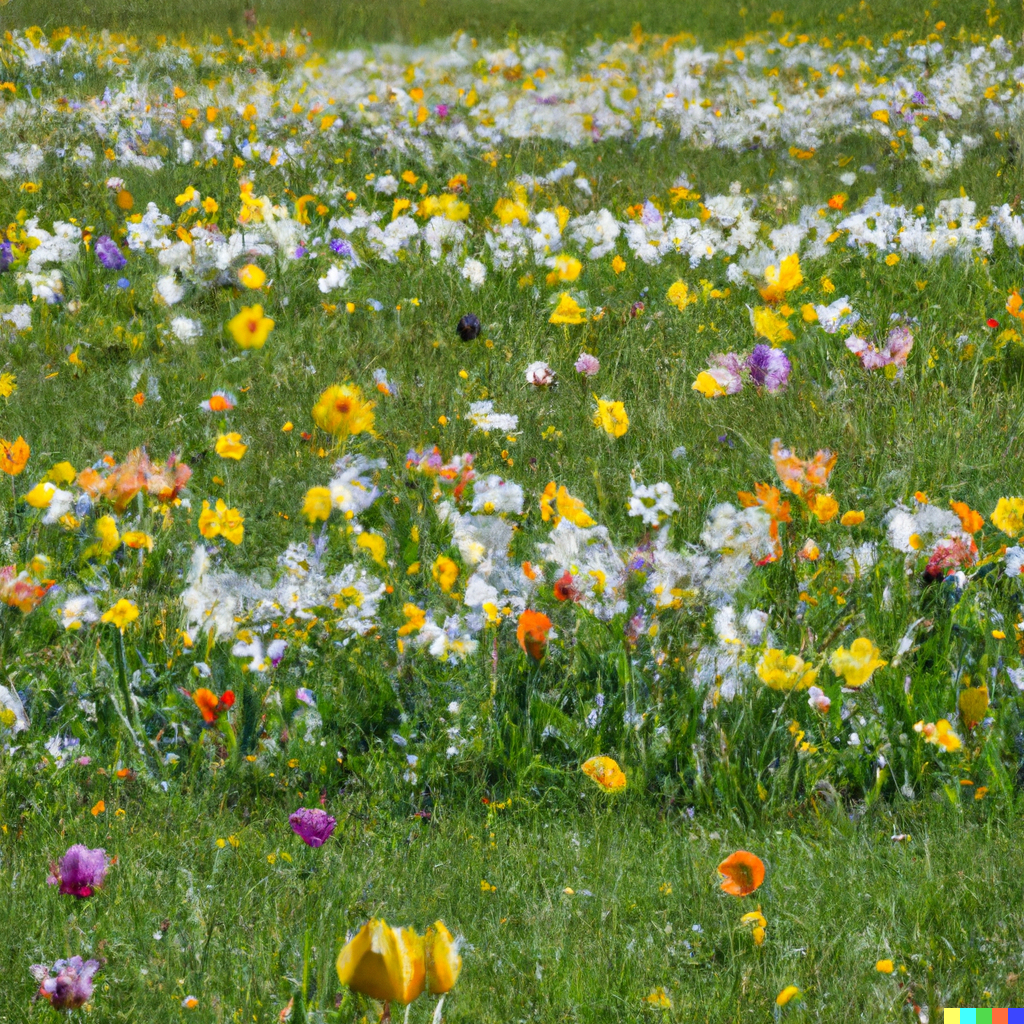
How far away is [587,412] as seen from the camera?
336 centimetres

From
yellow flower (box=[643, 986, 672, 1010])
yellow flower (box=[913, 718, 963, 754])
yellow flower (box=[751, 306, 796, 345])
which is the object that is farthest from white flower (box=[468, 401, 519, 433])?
yellow flower (box=[643, 986, 672, 1010])

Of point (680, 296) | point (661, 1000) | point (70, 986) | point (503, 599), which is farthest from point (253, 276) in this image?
point (661, 1000)

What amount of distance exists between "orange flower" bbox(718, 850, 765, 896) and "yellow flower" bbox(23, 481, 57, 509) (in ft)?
5.99

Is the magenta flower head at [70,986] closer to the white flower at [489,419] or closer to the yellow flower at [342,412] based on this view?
the yellow flower at [342,412]

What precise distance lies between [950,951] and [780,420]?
185 cm

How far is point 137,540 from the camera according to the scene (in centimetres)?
255

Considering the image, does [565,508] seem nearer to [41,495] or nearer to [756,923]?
[756,923]

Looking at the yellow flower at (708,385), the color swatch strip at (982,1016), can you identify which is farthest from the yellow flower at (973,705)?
the yellow flower at (708,385)

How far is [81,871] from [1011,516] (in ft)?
6.75

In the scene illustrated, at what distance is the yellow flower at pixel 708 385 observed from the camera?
3299 mm

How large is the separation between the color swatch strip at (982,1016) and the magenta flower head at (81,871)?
49.6 inches

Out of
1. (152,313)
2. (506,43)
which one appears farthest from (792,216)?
(506,43)

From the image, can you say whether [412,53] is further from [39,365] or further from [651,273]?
[39,365]

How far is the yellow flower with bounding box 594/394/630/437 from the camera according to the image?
3.07 metres
